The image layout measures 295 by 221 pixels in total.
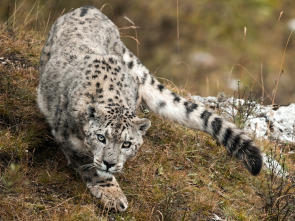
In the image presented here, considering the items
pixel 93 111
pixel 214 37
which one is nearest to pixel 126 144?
pixel 93 111

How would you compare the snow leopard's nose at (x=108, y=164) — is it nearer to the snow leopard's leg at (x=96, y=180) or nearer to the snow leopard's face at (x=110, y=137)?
the snow leopard's face at (x=110, y=137)

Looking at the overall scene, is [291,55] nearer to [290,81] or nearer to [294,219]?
[290,81]

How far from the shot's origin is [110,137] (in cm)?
461

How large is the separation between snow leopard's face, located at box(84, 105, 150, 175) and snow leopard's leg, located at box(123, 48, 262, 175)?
1262 mm

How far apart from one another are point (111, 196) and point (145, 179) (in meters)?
0.56

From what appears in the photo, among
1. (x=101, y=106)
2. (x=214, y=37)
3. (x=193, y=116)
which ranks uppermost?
(x=214, y=37)

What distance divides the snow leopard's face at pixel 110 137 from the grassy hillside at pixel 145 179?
416 mm

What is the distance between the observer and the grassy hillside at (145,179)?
4652mm

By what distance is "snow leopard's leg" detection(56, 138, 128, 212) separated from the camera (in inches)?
193

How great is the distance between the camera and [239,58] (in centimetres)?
1334

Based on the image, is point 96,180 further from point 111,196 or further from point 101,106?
point 101,106

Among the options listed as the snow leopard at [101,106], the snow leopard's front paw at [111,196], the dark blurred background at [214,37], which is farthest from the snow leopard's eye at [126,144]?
the dark blurred background at [214,37]

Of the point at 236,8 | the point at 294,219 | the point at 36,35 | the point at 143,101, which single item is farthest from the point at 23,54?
the point at 236,8

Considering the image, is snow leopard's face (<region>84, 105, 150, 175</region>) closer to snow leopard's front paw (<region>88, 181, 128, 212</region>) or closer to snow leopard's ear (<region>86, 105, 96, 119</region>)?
snow leopard's ear (<region>86, 105, 96, 119</region>)
